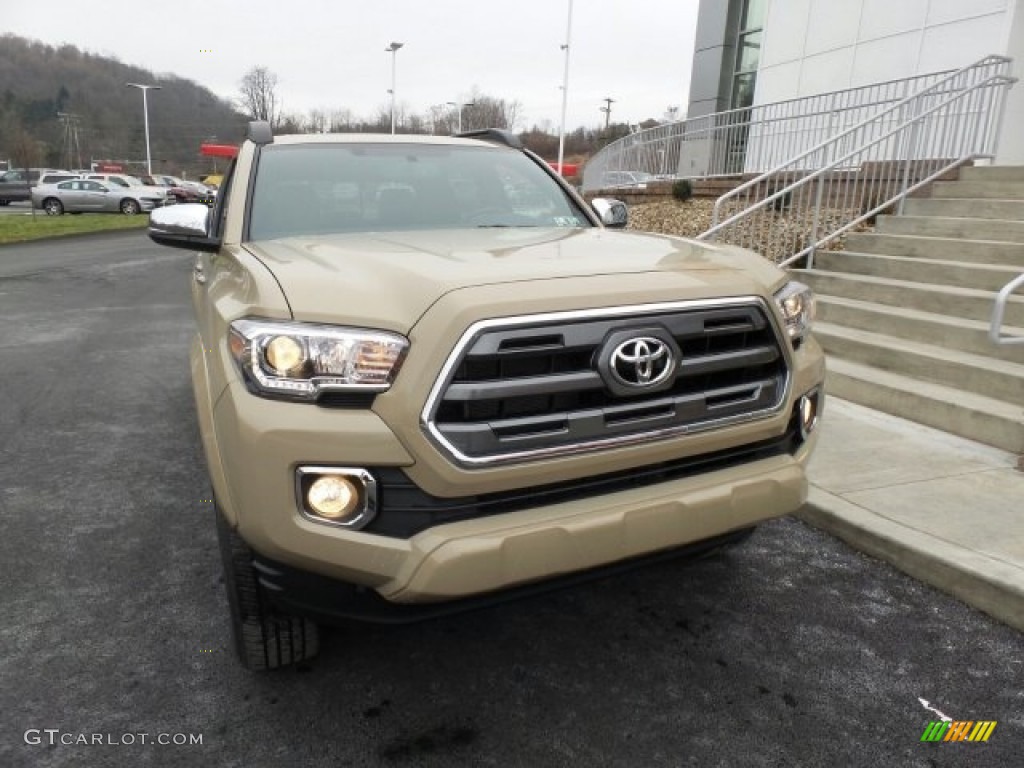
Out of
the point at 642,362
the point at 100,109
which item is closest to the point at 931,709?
the point at 642,362

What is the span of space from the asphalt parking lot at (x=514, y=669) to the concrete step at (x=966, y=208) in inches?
207

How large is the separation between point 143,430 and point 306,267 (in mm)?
3319

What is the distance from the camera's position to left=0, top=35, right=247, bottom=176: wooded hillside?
7469 cm

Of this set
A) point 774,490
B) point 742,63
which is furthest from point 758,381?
point 742,63

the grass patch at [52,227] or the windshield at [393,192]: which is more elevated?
the windshield at [393,192]

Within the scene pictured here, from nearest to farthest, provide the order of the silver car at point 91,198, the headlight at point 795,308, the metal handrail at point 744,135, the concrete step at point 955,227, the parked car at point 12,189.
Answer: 1. the headlight at point 795,308
2. the concrete step at point 955,227
3. the metal handrail at point 744,135
4. the silver car at point 91,198
5. the parked car at point 12,189

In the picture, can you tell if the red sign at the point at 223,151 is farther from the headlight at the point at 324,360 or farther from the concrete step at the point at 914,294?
the concrete step at the point at 914,294

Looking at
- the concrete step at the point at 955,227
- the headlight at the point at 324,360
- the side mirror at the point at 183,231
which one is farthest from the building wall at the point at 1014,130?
the headlight at the point at 324,360

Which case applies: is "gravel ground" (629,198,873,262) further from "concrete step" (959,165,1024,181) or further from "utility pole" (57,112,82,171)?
"utility pole" (57,112,82,171)

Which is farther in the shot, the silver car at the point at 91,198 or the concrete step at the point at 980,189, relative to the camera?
the silver car at the point at 91,198

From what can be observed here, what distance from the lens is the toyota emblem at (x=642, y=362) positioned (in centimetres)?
207

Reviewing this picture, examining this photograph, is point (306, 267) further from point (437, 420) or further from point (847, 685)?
point (847, 685)

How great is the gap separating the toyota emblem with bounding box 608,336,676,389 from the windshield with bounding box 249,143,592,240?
148cm

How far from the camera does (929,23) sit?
11.2 meters
